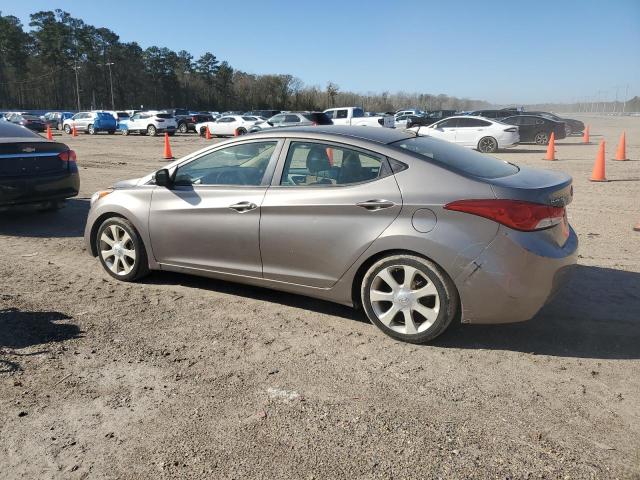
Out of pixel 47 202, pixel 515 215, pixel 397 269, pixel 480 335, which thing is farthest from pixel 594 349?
pixel 47 202

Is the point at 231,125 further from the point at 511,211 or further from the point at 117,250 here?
the point at 511,211

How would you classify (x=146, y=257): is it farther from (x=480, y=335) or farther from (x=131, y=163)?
(x=131, y=163)

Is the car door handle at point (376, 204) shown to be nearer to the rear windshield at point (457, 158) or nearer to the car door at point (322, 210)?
the car door at point (322, 210)

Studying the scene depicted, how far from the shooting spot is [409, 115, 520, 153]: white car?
2038 cm

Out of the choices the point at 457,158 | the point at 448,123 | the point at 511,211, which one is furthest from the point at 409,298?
the point at 448,123

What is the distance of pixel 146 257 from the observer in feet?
16.8

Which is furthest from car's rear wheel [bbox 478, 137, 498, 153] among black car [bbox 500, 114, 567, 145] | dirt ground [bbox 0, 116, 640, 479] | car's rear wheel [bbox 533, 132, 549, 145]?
dirt ground [bbox 0, 116, 640, 479]

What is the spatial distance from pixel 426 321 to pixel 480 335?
546mm

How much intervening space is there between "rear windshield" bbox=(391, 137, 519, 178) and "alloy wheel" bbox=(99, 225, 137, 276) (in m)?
2.79

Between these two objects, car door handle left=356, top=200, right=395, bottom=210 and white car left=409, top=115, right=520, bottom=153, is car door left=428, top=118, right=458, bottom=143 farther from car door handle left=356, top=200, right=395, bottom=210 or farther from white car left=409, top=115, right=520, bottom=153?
car door handle left=356, top=200, right=395, bottom=210

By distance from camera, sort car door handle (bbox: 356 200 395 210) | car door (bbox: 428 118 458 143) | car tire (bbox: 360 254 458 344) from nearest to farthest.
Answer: car tire (bbox: 360 254 458 344) → car door handle (bbox: 356 200 395 210) → car door (bbox: 428 118 458 143)

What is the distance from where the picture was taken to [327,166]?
4.24m

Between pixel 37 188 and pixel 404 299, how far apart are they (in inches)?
238

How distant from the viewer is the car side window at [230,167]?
452 centimetres
